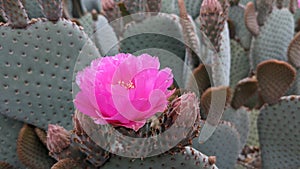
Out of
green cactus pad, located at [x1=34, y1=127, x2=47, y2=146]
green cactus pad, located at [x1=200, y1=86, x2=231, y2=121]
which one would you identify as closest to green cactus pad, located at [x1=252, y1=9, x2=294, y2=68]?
green cactus pad, located at [x1=200, y1=86, x2=231, y2=121]

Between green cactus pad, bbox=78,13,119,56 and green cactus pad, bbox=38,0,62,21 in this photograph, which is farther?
green cactus pad, bbox=78,13,119,56

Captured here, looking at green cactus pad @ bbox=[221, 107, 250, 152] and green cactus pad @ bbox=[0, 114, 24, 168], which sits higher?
green cactus pad @ bbox=[0, 114, 24, 168]

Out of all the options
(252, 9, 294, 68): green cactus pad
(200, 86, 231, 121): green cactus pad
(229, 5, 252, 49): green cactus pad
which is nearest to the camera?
(200, 86, 231, 121): green cactus pad

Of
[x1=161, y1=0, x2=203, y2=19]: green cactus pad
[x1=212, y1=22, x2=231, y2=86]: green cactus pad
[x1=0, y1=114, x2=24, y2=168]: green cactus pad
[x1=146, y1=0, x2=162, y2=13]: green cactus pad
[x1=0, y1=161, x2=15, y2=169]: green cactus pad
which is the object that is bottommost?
[x1=0, y1=161, x2=15, y2=169]: green cactus pad

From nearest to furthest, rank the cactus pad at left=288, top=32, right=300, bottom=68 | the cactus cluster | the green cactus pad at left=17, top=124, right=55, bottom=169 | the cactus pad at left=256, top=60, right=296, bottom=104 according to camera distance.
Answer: the cactus cluster < the green cactus pad at left=17, top=124, right=55, bottom=169 < the cactus pad at left=256, top=60, right=296, bottom=104 < the cactus pad at left=288, top=32, right=300, bottom=68

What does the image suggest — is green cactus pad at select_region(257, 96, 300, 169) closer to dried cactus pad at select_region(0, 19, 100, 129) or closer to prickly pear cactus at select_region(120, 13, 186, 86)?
prickly pear cactus at select_region(120, 13, 186, 86)

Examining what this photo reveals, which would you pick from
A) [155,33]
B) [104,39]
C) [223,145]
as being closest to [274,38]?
[155,33]

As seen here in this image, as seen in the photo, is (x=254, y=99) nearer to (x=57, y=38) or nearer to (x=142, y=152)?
(x=57, y=38)
